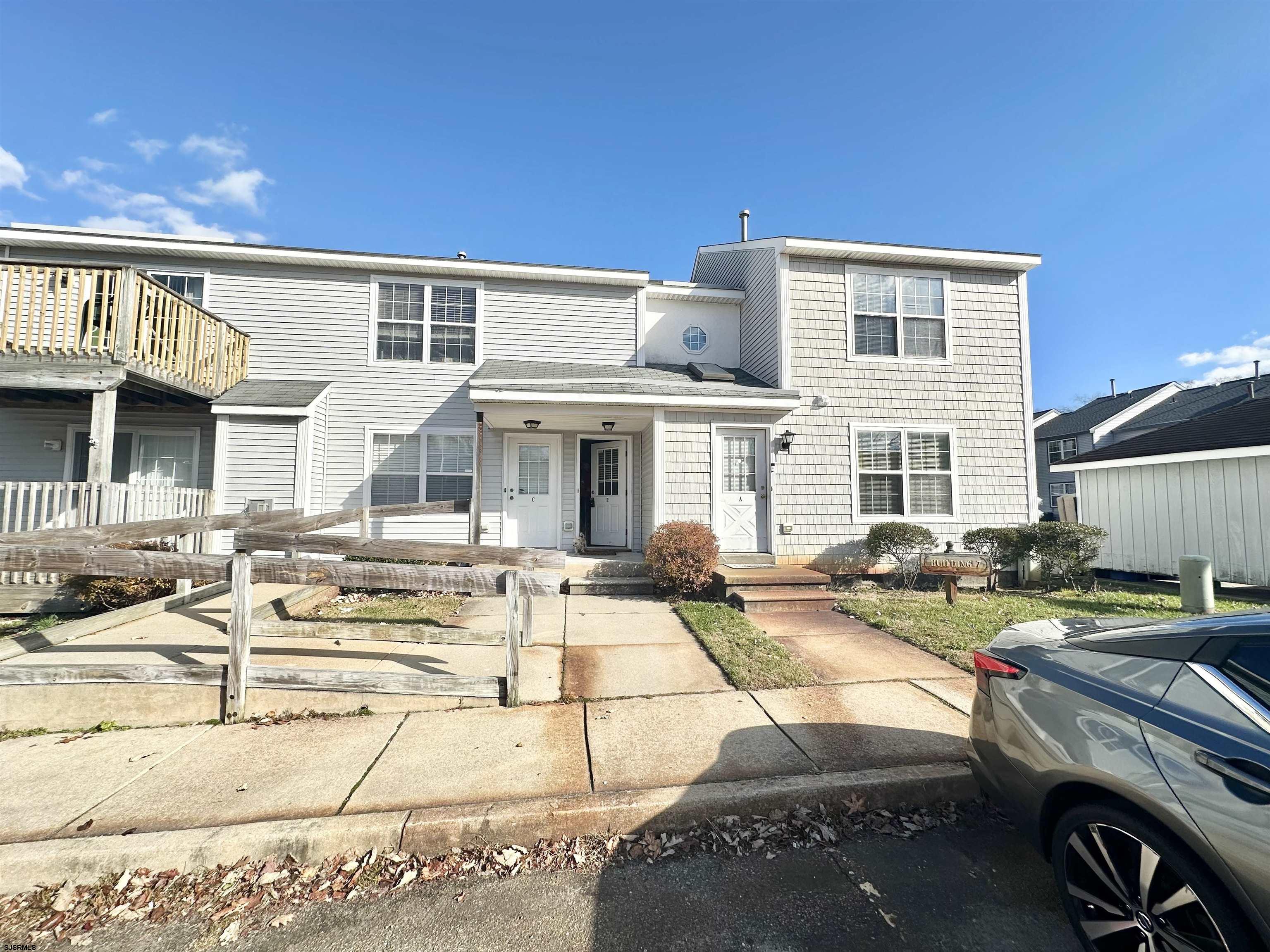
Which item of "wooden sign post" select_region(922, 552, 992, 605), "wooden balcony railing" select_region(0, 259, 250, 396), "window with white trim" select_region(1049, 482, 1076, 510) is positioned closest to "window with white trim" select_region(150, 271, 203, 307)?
"wooden balcony railing" select_region(0, 259, 250, 396)

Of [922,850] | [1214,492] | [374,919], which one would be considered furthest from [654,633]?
[1214,492]

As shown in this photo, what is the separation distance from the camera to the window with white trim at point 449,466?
9617 mm

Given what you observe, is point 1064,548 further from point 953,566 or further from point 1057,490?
point 1057,490

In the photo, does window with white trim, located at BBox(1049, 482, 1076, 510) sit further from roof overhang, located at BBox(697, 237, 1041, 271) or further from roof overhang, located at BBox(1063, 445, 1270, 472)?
roof overhang, located at BBox(697, 237, 1041, 271)

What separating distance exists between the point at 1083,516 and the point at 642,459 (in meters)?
9.76

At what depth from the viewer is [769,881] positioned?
2225 mm

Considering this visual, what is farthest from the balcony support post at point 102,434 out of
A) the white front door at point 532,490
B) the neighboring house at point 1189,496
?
the neighboring house at point 1189,496

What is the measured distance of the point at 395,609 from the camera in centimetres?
634

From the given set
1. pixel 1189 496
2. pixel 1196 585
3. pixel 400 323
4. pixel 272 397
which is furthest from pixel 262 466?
pixel 1189 496

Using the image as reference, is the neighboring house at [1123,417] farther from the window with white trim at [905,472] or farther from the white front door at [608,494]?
the white front door at [608,494]

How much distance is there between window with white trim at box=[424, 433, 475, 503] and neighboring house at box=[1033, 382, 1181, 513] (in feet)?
80.2

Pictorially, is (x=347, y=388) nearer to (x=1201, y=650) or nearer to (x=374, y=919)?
(x=374, y=919)

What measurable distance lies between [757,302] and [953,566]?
607 cm

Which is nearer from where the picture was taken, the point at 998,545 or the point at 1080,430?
the point at 998,545
